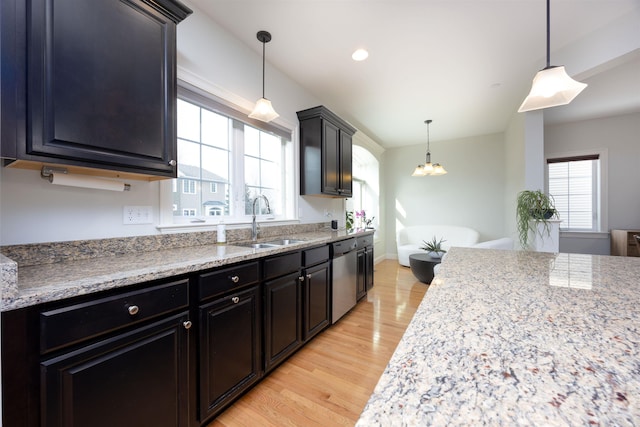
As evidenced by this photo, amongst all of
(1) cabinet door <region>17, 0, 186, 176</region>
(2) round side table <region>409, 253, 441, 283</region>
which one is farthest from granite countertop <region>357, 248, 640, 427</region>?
(2) round side table <region>409, 253, 441, 283</region>

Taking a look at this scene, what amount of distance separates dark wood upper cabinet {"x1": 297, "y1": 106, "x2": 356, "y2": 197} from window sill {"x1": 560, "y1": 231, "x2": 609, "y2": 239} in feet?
15.1

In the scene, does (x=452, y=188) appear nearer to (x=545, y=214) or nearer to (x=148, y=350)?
(x=545, y=214)

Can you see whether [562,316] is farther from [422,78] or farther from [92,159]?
[422,78]

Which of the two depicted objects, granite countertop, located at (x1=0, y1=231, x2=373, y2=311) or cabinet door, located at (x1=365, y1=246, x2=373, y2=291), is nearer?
granite countertop, located at (x1=0, y1=231, x2=373, y2=311)

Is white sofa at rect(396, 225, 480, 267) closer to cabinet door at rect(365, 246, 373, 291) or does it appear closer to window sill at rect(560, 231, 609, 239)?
window sill at rect(560, 231, 609, 239)

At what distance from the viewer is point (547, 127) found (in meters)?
4.88

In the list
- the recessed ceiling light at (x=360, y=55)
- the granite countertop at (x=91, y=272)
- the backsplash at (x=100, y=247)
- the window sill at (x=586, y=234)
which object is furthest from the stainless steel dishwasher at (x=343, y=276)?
the window sill at (x=586, y=234)

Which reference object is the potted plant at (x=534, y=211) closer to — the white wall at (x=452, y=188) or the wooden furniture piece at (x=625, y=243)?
the wooden furniture piece at (x=625, y=243)

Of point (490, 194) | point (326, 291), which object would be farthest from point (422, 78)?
point (490, 194)

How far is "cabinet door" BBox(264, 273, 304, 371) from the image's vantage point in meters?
1.76

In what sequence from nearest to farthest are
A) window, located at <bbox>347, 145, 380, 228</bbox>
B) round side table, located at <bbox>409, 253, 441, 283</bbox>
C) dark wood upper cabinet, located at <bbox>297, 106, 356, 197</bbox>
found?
dark wood upper cabinet, located at <bbox>297, 106, 356, 197</bbox> → round side table, located at <bbox>409, 253, 441, 283</bbox> → window, located at <bbox>347, 145, 380, 228</bbox>

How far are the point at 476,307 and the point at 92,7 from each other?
195cm

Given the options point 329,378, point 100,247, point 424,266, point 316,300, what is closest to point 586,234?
point 424,266

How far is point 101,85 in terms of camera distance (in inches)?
46.8
